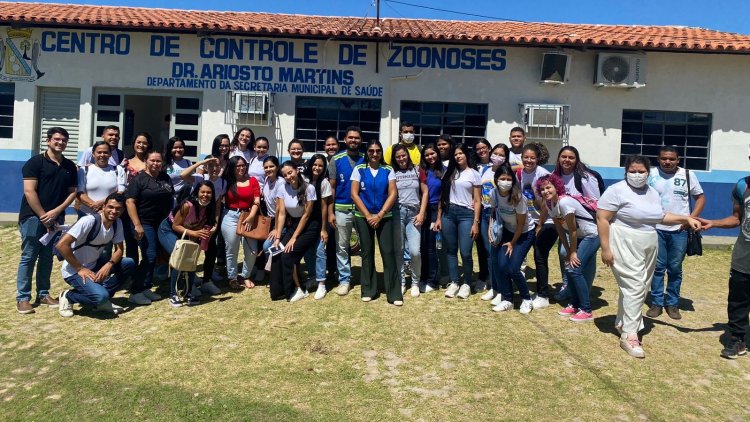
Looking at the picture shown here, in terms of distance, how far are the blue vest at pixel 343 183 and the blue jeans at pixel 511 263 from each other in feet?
5.30

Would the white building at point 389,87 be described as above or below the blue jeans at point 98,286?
above

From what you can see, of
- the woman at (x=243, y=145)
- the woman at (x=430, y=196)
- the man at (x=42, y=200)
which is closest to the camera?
the man at (x=42, y=200)

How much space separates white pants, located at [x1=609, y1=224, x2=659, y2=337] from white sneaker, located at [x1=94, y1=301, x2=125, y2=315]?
4.75m

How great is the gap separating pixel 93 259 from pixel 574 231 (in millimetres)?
4625

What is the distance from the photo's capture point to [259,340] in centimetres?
485

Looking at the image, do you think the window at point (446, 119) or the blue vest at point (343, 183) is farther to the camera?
the window at point (446, 119)

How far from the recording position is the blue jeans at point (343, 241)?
231 inches

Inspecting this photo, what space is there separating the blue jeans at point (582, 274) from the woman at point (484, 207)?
35.8 inches

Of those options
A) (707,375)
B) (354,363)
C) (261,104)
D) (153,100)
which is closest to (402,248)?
(354,363)

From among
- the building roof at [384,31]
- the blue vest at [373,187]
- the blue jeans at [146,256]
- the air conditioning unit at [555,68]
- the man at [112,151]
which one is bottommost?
the blue jeans at [146,256]

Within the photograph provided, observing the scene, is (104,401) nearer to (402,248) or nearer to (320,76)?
(402,248)

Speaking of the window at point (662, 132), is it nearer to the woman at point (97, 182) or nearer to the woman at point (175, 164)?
the woman at point (175, 164)

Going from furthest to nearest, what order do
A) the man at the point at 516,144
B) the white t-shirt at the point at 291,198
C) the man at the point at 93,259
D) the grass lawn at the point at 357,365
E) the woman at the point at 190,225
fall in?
the man at the point at 516,144 → the white t-shirt at the point at 291,198 → the woman at the point at 190,225 → the man at the point at 93,259 → the grass lawn at the point at 357,365

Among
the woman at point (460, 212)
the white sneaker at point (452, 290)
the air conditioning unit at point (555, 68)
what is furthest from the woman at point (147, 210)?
the air conditioning unit at point (555, 68)
